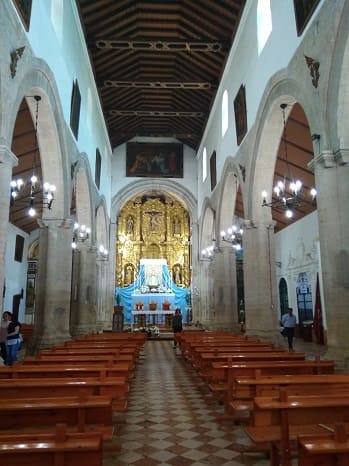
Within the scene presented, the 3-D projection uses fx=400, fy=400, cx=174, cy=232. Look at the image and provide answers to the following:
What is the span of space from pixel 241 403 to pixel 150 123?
19423 mm

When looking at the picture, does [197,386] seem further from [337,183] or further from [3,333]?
[337,183]

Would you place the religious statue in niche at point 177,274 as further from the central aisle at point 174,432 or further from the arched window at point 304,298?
the central aisle at point 174,432

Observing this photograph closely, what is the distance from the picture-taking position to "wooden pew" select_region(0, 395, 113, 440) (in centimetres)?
299

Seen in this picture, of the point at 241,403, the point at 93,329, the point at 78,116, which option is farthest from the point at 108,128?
the point at 241,403

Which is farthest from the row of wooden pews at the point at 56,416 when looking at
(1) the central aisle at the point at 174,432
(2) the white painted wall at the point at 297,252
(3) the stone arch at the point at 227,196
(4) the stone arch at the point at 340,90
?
(2) the white painted wall at the point at 297,252

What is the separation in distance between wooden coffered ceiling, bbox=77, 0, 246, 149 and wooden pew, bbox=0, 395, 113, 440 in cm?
1271

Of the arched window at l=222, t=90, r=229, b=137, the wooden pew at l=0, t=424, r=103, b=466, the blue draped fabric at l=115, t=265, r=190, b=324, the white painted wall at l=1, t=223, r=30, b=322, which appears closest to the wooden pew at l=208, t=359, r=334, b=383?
the wooden pew at l=0, t=424, r=103, b=466

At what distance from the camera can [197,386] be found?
284 inches

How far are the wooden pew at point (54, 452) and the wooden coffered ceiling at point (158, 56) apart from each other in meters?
13.4

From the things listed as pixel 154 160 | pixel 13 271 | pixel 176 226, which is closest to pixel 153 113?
pixel 154 160

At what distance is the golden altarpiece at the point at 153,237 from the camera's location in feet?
84.0

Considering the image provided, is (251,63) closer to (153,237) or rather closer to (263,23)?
(263,23)

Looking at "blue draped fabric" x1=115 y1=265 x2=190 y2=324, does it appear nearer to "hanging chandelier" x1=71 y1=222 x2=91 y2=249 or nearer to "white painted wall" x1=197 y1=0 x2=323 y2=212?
"hanging chandelier" x1=71 y1=222 x2=91 y2=249

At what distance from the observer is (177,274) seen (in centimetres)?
2564
